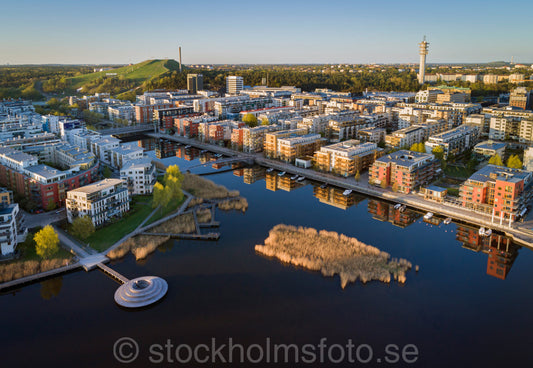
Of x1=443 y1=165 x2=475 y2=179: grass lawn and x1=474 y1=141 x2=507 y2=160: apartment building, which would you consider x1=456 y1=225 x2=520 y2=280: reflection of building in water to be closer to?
x1=443 y1=165 x2=475 y2=179: grass lawn

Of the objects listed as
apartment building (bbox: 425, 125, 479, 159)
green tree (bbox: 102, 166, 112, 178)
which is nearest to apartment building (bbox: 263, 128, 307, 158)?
apartment building (bbox: 425, 125, 479, 159)

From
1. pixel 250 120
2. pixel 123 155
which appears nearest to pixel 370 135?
pixel 250 120

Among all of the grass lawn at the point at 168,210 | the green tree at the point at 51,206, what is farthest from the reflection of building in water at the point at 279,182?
the green tree at the point at 51,206

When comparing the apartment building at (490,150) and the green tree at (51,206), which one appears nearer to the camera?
the green tree at (51,206)

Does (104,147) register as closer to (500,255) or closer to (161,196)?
(161,196)

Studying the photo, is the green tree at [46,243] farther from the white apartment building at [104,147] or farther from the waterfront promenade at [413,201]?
the waterfront promenade at [413,201]

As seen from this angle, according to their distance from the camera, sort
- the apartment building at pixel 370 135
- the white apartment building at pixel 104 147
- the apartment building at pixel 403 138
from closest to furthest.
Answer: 1. the white apartment building at pixel 104 147
2. the apartment building at pixel 403 138
3. the apartment building at pixel 370 135

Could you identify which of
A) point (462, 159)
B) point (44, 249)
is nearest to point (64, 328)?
point (44, 249)
